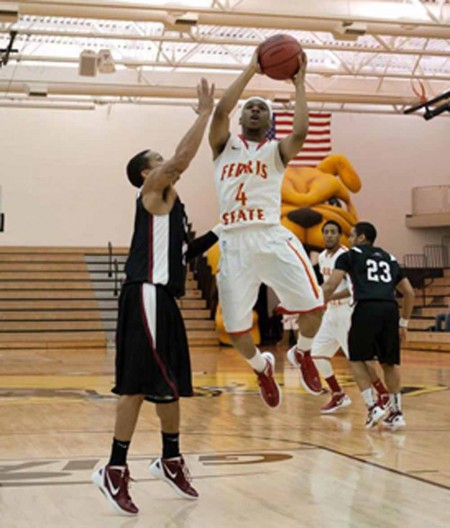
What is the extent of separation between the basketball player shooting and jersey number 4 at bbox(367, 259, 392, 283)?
1.28 meters

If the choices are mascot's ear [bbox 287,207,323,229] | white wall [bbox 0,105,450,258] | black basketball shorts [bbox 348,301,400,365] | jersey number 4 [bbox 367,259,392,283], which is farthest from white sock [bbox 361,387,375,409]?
white wall [bbox 0,105,450,258]

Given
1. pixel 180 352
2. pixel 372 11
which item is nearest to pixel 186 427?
pixel 180 352

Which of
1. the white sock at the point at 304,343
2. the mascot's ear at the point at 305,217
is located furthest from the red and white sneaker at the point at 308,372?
the mascot's ear at the point at 305,217

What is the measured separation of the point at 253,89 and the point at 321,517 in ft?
55.6

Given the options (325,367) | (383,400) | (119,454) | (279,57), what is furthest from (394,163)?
(119,454)

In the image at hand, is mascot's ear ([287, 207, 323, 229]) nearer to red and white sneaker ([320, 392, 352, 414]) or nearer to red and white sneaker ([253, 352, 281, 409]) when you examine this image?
red and white sneaker ([320, 392, 352, 414])

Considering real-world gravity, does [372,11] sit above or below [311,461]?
above

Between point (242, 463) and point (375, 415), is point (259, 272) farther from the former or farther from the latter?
point (375, 415)

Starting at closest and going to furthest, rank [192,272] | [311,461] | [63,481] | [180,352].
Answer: [180,352] → [63,481] → [311,461] → [192,272]

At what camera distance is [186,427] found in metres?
6.80

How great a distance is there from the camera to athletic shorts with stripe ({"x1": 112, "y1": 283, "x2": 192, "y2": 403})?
4082 mm

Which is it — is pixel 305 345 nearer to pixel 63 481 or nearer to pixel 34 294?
pixel 63 481

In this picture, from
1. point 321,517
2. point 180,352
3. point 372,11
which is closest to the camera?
point 321,517

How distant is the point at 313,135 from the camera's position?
21.8 metres
